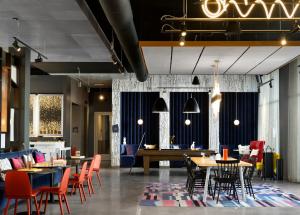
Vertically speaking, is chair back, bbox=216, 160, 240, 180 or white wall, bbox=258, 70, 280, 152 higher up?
white wall, bbox=258, 70, 280, 152

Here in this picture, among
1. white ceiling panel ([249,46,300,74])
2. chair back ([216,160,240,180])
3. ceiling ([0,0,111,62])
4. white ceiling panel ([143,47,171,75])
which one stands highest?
ceiling ([0,0,111,62])

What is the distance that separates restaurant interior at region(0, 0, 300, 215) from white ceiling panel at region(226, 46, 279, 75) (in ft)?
0.09

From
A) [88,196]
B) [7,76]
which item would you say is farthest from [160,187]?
[7,76]

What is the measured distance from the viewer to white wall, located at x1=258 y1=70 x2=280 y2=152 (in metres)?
15.1

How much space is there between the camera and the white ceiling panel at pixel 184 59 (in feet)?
38.1

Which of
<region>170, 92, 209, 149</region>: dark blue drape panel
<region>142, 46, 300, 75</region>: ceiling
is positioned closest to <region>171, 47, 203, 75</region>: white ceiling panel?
<region>142, 46, 300, 75</region>: ceiling

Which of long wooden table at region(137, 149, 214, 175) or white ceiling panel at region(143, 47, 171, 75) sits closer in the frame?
white ceiling panel at region(143, 47, 171, 75)

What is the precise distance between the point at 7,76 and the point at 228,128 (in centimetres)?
966

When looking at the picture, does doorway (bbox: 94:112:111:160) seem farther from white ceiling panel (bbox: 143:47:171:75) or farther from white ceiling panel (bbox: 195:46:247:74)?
white ceiling panel (bbox: 195:46:247:74)

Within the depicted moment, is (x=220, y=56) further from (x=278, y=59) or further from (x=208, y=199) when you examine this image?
(x=208, y=199)

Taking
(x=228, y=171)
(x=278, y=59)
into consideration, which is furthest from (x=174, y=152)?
(x=228, y=171)

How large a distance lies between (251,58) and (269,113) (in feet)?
12.4

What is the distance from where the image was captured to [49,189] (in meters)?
7.49

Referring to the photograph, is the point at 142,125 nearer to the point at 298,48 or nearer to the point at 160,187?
the point at 160,187
